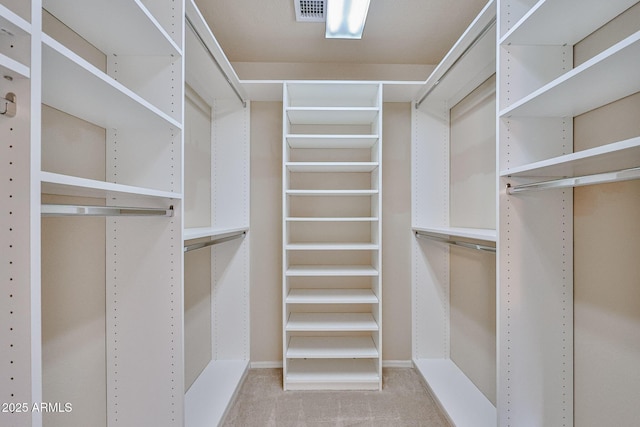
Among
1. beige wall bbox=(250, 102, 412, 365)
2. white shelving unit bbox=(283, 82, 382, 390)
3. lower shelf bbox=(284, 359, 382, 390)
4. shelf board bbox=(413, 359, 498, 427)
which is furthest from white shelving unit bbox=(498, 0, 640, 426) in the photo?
beige wall bbox=(250, 102, 412, 365)

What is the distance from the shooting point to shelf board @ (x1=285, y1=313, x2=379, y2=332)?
2.11m

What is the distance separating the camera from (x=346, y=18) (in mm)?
1805

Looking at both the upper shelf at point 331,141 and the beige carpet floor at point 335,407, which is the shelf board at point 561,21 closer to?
the upper shelf at point 331,141

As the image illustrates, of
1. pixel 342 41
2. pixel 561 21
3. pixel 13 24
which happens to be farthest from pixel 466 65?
pixel 13 24

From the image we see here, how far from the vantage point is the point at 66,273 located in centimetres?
117

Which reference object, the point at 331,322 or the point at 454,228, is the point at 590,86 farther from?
the point at 331,322

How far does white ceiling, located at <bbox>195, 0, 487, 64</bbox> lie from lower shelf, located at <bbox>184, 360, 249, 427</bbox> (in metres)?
2.31

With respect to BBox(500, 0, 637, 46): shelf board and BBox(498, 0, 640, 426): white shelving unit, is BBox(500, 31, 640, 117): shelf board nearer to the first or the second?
BBox(498, 0, 640, 426): white shelving unit

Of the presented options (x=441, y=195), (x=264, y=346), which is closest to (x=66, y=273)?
(x=264, y=346)

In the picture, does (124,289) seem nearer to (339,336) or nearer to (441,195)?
(339,336)

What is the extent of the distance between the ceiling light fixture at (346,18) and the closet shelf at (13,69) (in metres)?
1.47

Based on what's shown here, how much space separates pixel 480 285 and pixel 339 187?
4.03ft

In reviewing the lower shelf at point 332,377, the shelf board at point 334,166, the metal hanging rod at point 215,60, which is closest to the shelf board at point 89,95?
the metal hanging rod at point 215,60

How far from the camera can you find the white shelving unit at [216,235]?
6.55 feet
